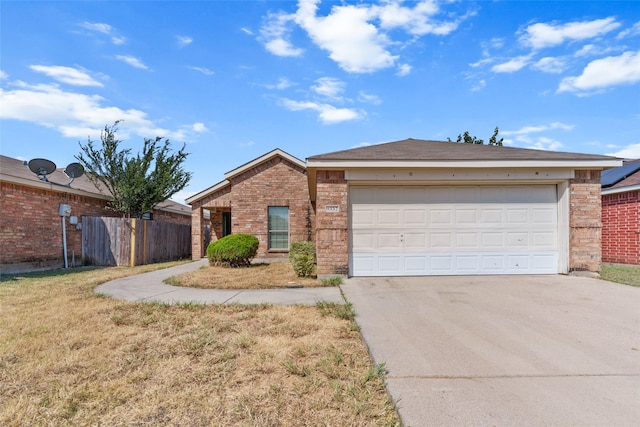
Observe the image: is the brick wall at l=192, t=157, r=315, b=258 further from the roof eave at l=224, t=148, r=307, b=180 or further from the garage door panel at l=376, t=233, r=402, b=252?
the garage door panel at l=376, t=233, r=402, b=252

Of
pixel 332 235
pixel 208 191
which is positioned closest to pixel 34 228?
pixel 208 191

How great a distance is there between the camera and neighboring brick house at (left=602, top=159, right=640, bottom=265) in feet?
34.3

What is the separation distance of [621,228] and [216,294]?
12945 mm

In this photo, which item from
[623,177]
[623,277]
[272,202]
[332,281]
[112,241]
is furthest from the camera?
[272,202]

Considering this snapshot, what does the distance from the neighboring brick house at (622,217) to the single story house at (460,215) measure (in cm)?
411

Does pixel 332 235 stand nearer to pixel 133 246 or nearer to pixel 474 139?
pixel 133 246

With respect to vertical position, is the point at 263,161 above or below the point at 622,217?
above

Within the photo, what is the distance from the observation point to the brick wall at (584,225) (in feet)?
25.7

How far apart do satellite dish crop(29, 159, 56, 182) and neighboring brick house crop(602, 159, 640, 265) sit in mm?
18877

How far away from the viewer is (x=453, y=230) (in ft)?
26.4

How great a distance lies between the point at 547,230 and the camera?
8086 mm

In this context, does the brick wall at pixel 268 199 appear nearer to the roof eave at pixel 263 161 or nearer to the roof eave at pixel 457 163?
the roof eave at pixel 263 161

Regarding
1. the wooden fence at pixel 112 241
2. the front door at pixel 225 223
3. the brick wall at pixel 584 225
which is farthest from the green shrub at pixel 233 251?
the brick wall at pixel 584 225

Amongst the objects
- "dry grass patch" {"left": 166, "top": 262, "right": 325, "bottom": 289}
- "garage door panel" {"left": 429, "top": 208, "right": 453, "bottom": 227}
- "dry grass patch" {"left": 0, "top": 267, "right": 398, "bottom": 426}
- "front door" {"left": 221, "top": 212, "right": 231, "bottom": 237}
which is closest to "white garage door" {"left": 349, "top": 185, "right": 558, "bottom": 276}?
"garage door panel" {"left": 429, "top": 208, "right": 453, "bottom": 227}
